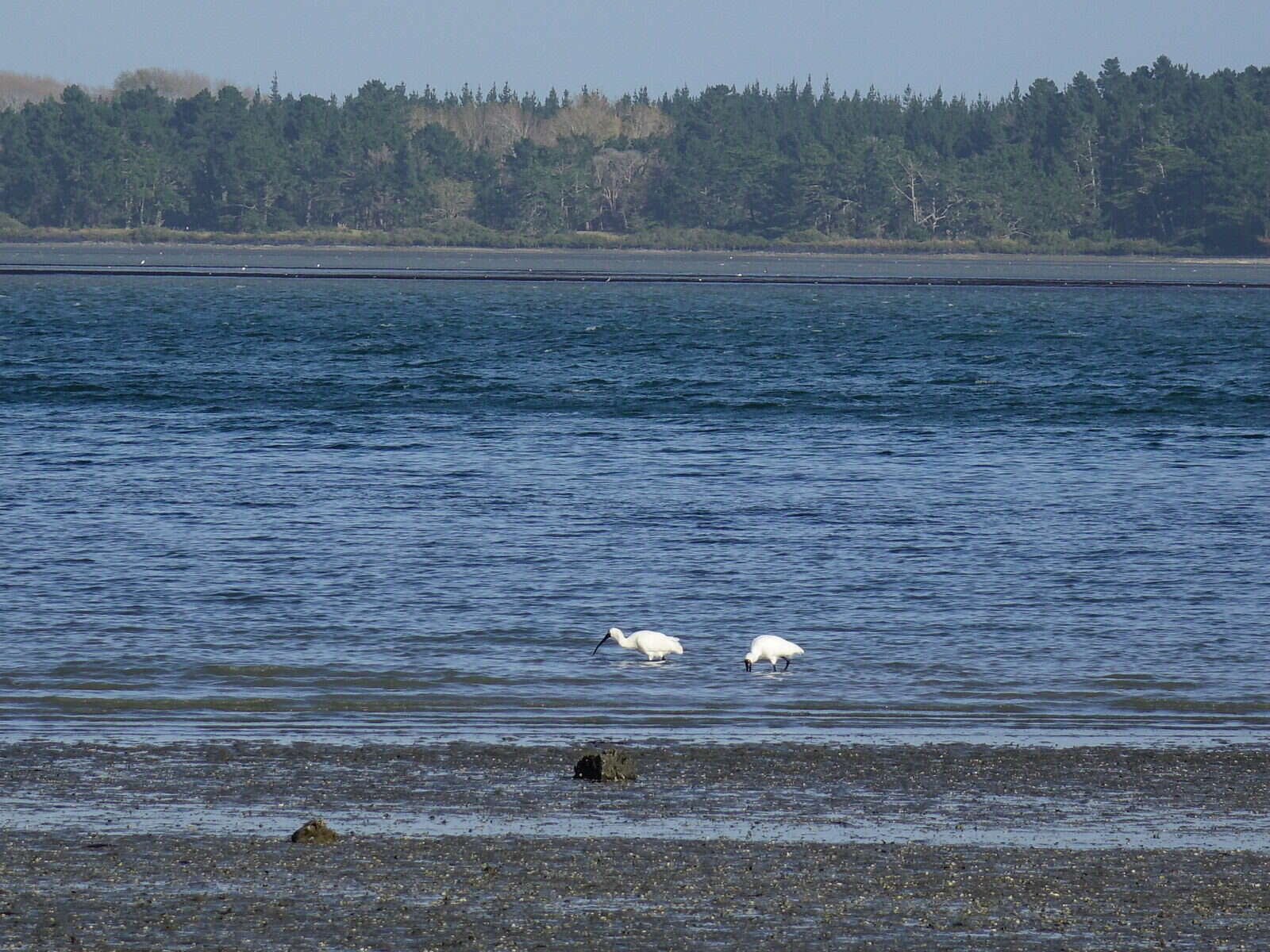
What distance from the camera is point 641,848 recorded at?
1227 centimetres

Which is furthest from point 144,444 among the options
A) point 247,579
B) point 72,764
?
point 72,764

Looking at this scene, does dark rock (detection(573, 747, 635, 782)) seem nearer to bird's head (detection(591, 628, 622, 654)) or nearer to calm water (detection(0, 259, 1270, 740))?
calm water (detection(0, 259, 1270, 740))

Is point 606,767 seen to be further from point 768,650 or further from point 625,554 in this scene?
point 625,554

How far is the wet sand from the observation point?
34.3 feet

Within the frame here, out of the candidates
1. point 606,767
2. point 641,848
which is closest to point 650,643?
point 606,767

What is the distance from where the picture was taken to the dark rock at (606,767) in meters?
14.2

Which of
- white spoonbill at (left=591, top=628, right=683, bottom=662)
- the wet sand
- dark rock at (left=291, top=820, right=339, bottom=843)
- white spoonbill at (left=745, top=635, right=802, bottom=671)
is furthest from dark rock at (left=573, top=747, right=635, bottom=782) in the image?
white spoonbill at (left=591, top=628, right=683, bottom=662)

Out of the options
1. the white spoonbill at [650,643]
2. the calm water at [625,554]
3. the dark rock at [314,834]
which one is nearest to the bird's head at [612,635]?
the white spoonbill at [650,643]

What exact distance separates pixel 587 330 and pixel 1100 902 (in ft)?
350

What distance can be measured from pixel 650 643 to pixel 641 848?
26.1 feet

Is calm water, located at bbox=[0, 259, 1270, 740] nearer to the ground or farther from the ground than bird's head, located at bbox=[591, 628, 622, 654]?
nearer to the ground

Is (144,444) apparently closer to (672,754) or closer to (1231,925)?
(672,754)

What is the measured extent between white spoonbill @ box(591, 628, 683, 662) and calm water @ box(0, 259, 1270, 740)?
32cm

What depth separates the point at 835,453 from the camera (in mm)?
47156
